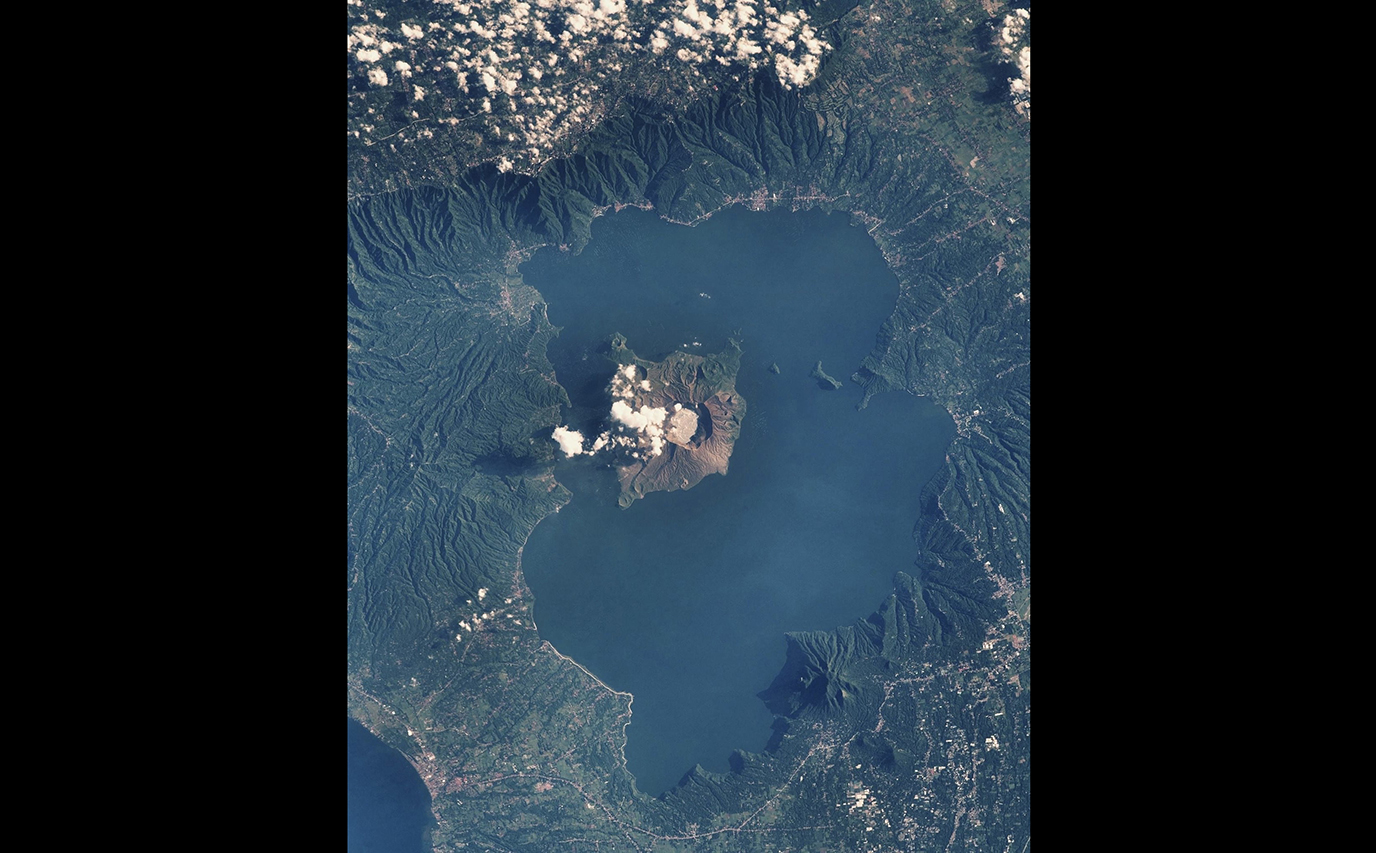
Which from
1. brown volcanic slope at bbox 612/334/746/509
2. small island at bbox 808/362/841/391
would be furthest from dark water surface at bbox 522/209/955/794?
brown volcanic slope at bbox 612/334/746/509

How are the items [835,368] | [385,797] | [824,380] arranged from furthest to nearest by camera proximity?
1. [835,368]
2. [824,380]
3. [385,797]

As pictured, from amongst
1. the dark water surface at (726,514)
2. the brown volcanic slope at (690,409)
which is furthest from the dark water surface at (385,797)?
the brown volcanic slope at (690,409)

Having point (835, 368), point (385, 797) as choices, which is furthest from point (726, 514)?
point (385, 797)

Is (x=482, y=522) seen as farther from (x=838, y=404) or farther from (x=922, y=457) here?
(x=922, y=457)

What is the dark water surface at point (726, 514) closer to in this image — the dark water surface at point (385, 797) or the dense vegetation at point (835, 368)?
the dense vegetation at point (835, 368)

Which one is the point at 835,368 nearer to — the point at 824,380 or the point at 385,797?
the point at 824,380

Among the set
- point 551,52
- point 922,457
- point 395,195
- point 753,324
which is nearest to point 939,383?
point 922,457

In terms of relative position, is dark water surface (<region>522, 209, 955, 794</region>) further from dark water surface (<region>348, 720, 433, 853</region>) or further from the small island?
dark water surface (<region>348, 720, 433, 853</region>)
